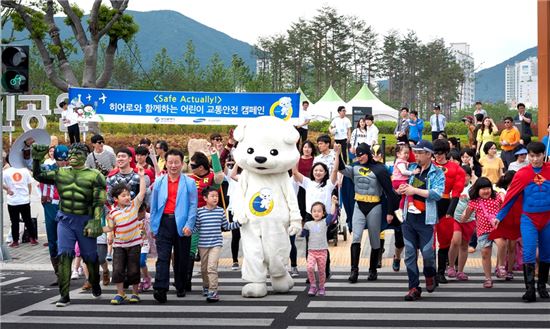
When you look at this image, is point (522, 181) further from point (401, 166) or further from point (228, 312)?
point (228, 312)

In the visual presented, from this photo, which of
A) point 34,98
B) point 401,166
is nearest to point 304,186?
point 401,166

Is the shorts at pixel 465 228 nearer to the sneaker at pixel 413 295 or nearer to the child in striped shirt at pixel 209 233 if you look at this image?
the sneaker at pixel 413 295

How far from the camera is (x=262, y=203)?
1089 centimetres

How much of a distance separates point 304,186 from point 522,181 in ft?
10.2

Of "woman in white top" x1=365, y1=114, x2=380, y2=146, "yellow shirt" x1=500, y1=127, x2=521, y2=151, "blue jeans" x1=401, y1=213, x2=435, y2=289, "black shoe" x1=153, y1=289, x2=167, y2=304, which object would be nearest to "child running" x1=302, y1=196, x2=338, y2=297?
"blue jeans" x1=401, y1=213, x2=435, y2=289

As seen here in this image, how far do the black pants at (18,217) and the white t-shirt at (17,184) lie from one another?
90 mm

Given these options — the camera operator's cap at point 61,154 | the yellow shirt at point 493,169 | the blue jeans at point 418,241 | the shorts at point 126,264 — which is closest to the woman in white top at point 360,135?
the yellow shirt at point 493,169

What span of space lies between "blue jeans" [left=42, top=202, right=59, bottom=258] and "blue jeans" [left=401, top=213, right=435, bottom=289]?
4.59 m

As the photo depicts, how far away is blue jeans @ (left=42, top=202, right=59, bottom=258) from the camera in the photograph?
11.8 metres

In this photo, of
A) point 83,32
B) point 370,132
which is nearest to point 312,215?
point 370,132

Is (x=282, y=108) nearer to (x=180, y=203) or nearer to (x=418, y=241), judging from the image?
(x=418, y=241)

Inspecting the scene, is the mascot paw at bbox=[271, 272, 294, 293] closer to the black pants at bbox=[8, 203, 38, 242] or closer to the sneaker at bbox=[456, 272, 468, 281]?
the sneaker at bbox=[456, 272, 468, 281]

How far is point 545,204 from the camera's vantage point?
34.0 ft

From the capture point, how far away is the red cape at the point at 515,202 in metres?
10.5
